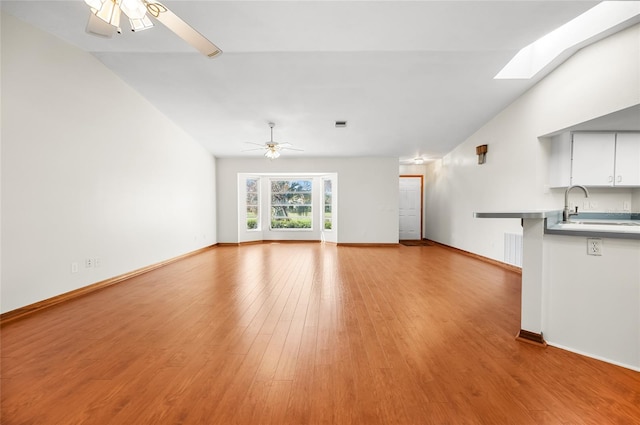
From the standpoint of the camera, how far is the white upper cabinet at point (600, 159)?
131 inches

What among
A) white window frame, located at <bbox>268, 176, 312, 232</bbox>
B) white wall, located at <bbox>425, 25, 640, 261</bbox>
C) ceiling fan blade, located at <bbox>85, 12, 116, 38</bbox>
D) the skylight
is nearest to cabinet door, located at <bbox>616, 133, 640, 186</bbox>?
white wall, located at <bbox>425, 25, 640, 261</bbox>

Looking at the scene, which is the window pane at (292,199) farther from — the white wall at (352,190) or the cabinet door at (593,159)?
the cabinet door at (593,159)

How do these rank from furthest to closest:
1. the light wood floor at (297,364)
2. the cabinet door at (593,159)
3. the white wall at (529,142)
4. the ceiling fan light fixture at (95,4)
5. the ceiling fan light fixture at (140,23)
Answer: the cabinet door at (593,159) → the white wall at (529,142) → the ceiling fan light fixture at (140,23) → the ceiling fan light fixture at (95,4) → the light wood floor at (297,364)

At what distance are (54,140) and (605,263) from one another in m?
5.39

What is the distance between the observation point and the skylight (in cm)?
268

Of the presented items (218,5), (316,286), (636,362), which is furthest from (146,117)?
(636,362)

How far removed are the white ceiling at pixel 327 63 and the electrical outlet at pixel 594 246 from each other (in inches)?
86.7

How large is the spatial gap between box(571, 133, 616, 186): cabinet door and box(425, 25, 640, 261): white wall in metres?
0.32

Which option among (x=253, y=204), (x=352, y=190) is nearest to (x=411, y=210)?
(x=352, y=190)

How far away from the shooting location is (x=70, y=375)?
1.66 meters

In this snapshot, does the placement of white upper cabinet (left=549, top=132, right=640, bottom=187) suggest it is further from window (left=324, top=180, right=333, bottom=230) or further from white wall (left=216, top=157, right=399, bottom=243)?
window (left=324, top=180, right=333, bottom=230)

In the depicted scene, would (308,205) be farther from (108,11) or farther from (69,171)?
(108,11)

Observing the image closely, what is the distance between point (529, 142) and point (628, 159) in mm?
1096

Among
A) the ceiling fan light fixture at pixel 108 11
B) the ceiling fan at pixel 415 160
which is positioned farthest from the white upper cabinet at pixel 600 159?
the ceiling fan light fixture at pixel 108 11
